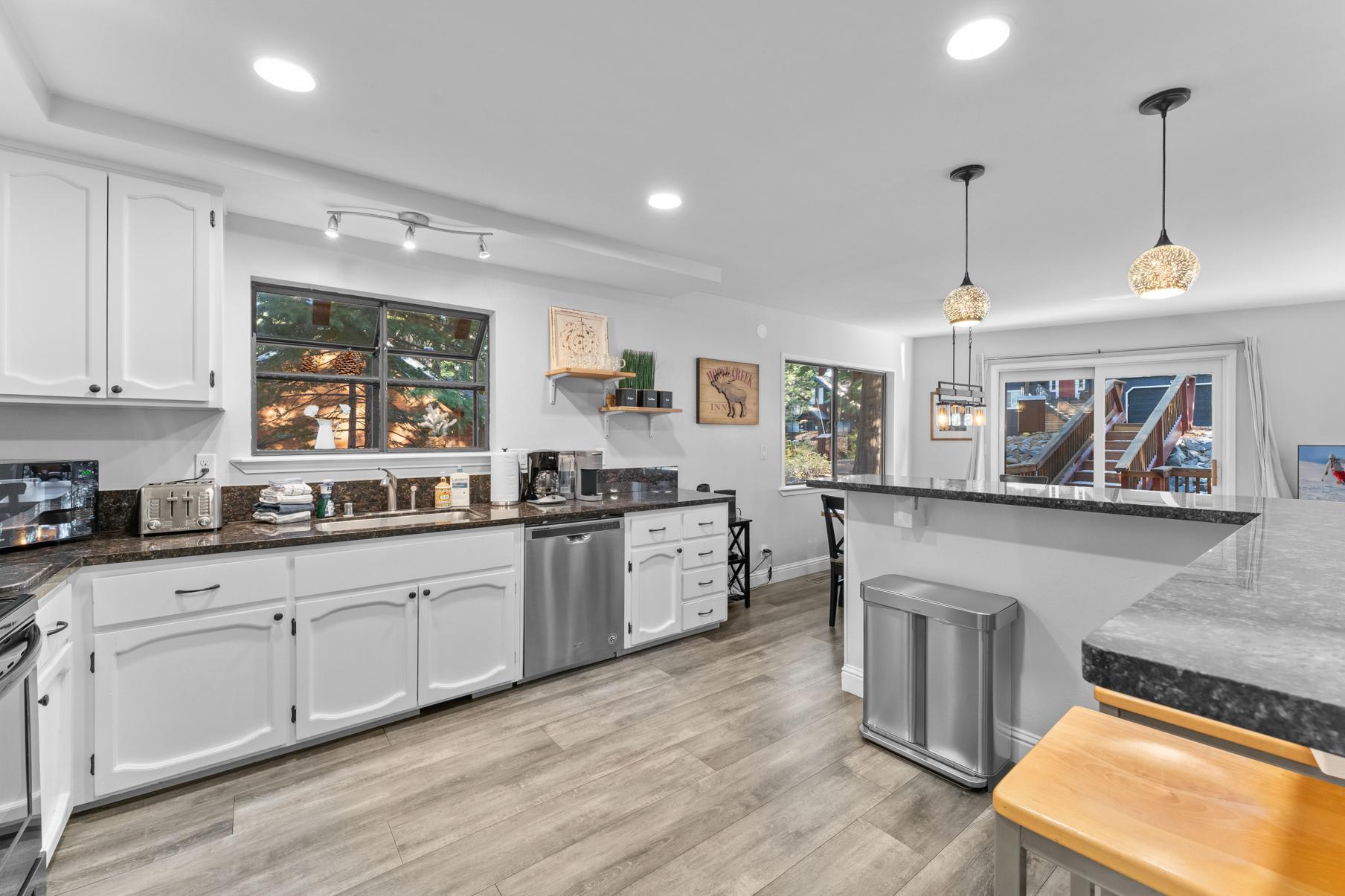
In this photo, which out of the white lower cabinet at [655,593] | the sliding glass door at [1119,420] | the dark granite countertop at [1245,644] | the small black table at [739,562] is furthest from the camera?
the sliding glass door at [1119,420]

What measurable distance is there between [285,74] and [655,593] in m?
2.92

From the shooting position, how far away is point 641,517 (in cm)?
350

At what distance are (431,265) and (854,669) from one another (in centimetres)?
323

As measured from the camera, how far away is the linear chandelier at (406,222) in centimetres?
269

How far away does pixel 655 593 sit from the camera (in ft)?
11.7

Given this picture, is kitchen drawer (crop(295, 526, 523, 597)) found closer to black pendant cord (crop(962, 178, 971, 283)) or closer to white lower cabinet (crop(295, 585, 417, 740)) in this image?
white lower cabinet (crop(295, 585, 417, 740))

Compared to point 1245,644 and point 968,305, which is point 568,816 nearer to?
point 1245,644

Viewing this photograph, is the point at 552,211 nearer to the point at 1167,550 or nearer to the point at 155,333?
the point at 155,333

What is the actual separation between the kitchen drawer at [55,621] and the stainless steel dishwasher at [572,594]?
65.0 inches

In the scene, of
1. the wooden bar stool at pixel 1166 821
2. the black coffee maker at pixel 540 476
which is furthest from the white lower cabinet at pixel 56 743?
the wooden bar stool at pixel 1166 821

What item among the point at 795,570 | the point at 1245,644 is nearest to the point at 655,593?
the point at 795,570

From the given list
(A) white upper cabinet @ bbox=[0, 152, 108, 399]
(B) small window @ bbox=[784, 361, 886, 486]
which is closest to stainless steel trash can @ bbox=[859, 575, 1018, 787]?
(B) small window @ bbox=[784, 361, 886, 486]

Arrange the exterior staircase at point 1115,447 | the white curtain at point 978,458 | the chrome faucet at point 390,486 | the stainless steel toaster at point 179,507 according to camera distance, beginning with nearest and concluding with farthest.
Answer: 1. the stainless steel toaster at point 179,507
2. the chrome faucet at point 390,486
3. the exterior staircase at point 1115,447
4. the white curtain at point 978,458

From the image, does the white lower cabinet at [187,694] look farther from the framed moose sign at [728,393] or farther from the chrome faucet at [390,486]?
the framed moose sign at [728,393]
